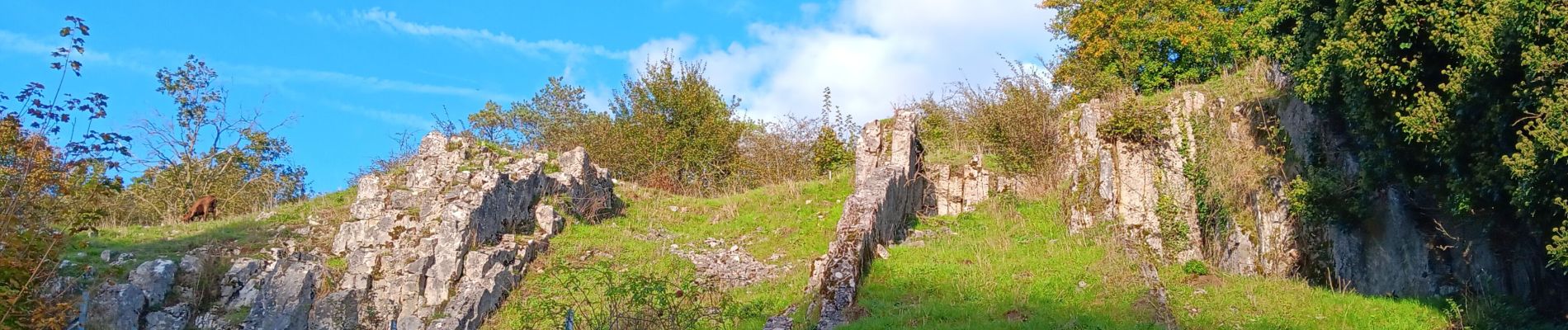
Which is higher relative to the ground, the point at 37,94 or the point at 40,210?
the point at 37,94

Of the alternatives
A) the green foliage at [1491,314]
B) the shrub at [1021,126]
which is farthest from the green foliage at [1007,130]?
the green foliage at [1491,314]

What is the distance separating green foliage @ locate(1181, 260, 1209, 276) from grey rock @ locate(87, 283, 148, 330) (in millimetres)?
A: 17436

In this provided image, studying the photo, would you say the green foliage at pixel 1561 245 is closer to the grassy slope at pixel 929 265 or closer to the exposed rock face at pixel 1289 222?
the exposed rock face at pixel 1289 222

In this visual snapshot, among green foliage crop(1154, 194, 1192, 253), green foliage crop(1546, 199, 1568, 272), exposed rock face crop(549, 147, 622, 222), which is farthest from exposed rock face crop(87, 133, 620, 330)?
green foliage crop(1546, 199, 1568, 272)

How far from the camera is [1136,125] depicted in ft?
70.4

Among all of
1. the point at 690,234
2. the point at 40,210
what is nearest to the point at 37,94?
the point at 40,210

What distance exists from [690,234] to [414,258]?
621 cm

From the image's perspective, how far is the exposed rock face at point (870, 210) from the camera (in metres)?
17.2

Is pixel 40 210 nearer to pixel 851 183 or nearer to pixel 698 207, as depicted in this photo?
pixel 698 207

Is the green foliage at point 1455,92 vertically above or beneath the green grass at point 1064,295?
above

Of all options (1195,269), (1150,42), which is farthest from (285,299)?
(1150,42)

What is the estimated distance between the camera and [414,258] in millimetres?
19359

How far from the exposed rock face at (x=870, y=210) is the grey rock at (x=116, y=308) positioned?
10704mm

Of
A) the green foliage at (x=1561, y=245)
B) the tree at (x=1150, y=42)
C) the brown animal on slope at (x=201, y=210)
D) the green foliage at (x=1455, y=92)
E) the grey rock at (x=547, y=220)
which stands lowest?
the green foliage at (x=1561, y=245)
